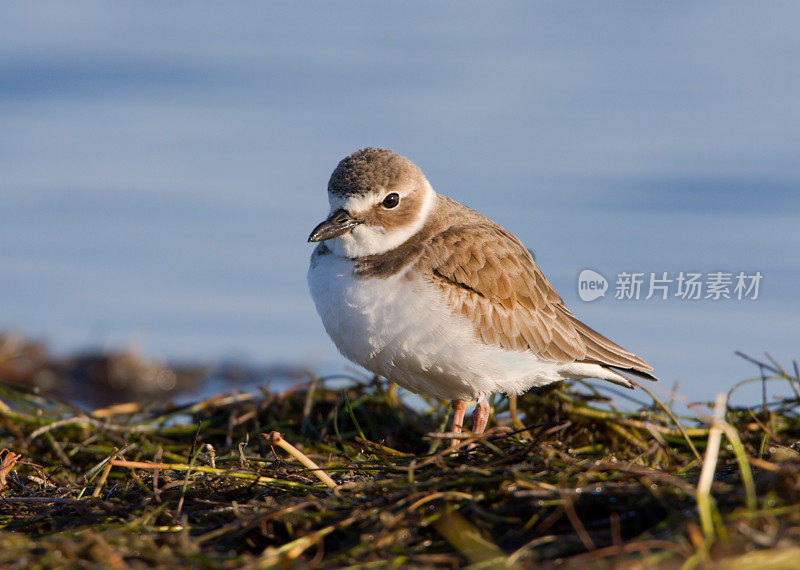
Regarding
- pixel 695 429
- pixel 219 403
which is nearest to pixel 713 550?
pixel 695 429

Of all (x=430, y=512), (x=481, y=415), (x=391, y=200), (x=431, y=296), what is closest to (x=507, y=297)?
(x=431, y=296)

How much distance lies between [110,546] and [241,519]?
1.52 ft

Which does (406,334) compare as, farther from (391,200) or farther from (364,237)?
(391,200)

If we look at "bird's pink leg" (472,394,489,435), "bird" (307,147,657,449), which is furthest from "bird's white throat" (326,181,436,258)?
"bird's pink leg" (472,394,489,435)

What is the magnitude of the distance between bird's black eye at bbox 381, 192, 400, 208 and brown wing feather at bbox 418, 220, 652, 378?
0.34m

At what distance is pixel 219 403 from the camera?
19.1ft

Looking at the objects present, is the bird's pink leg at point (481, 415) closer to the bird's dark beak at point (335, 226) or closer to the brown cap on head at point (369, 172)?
the bird's dark beak at point (335, 226)

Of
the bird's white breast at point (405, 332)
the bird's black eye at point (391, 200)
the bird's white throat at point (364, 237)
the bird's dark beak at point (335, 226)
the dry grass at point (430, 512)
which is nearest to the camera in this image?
the dry grass at point (430, 512)

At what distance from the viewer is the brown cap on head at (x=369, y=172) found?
4.81 meters

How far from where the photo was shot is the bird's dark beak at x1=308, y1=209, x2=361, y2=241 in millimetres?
4584

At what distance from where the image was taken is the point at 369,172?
4.84 m

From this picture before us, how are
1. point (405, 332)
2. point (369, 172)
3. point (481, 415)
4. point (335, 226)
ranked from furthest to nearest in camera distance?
point (481, 415) → point (369, 172) → point (335, 226) → point (405, 332)

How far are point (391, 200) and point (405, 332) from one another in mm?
916

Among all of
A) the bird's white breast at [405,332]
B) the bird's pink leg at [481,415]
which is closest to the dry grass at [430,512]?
the bird's white breast at [405,332]
